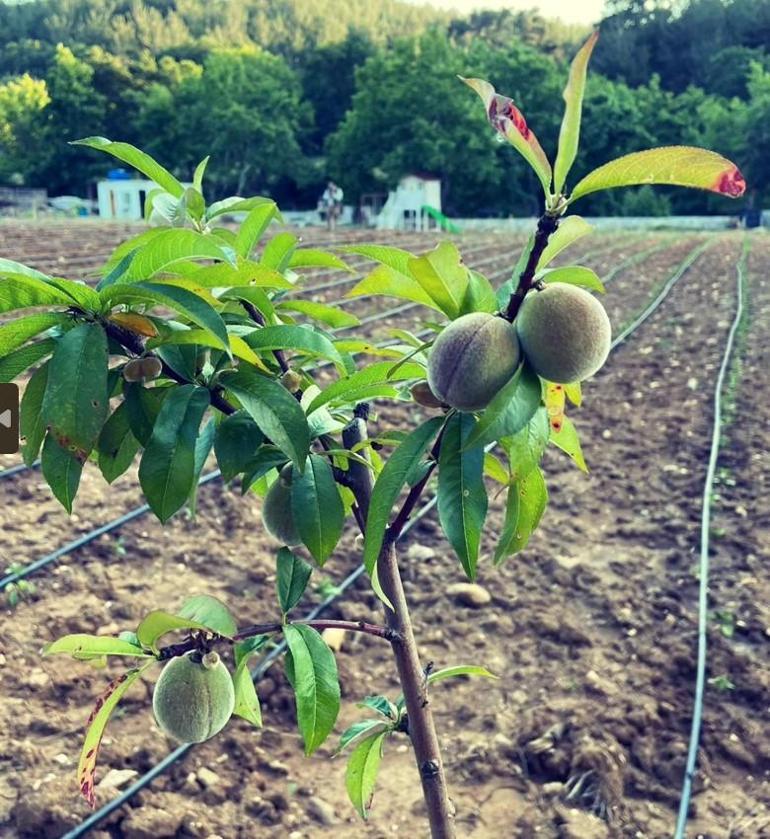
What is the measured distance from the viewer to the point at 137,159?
83 cm

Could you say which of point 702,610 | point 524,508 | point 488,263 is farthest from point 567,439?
point 488,263

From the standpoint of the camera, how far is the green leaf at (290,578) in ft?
2.95

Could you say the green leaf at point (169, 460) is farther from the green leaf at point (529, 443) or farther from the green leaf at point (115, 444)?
the green leaf at point (529, 443)

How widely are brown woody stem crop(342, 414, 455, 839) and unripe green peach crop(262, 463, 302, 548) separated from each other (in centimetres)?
6

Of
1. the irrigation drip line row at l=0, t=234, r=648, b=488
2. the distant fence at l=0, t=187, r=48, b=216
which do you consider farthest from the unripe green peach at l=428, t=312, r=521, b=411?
the distant fence at l=0, t=187, r=48, b=216

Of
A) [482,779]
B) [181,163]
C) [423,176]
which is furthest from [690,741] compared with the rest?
[181,163]

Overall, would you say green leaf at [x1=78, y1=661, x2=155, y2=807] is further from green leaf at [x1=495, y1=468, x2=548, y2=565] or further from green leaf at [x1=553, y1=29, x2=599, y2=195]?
green leaf at [x1=553, y1=29, x2=599, y2=195]

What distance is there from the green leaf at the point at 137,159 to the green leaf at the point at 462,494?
0.38 metres

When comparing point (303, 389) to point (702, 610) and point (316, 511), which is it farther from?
point (702, 610)

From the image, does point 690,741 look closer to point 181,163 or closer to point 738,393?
point 738,393

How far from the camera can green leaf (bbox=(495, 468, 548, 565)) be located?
783 mm

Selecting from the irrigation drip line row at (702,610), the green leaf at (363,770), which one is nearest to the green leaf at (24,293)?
the green leaf at (363,770)

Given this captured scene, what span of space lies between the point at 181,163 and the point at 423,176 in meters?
11.4

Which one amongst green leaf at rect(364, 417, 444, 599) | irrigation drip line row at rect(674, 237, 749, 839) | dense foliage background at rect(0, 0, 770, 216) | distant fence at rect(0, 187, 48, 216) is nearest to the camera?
green leaf at rect(364, 417, 444, 599)
